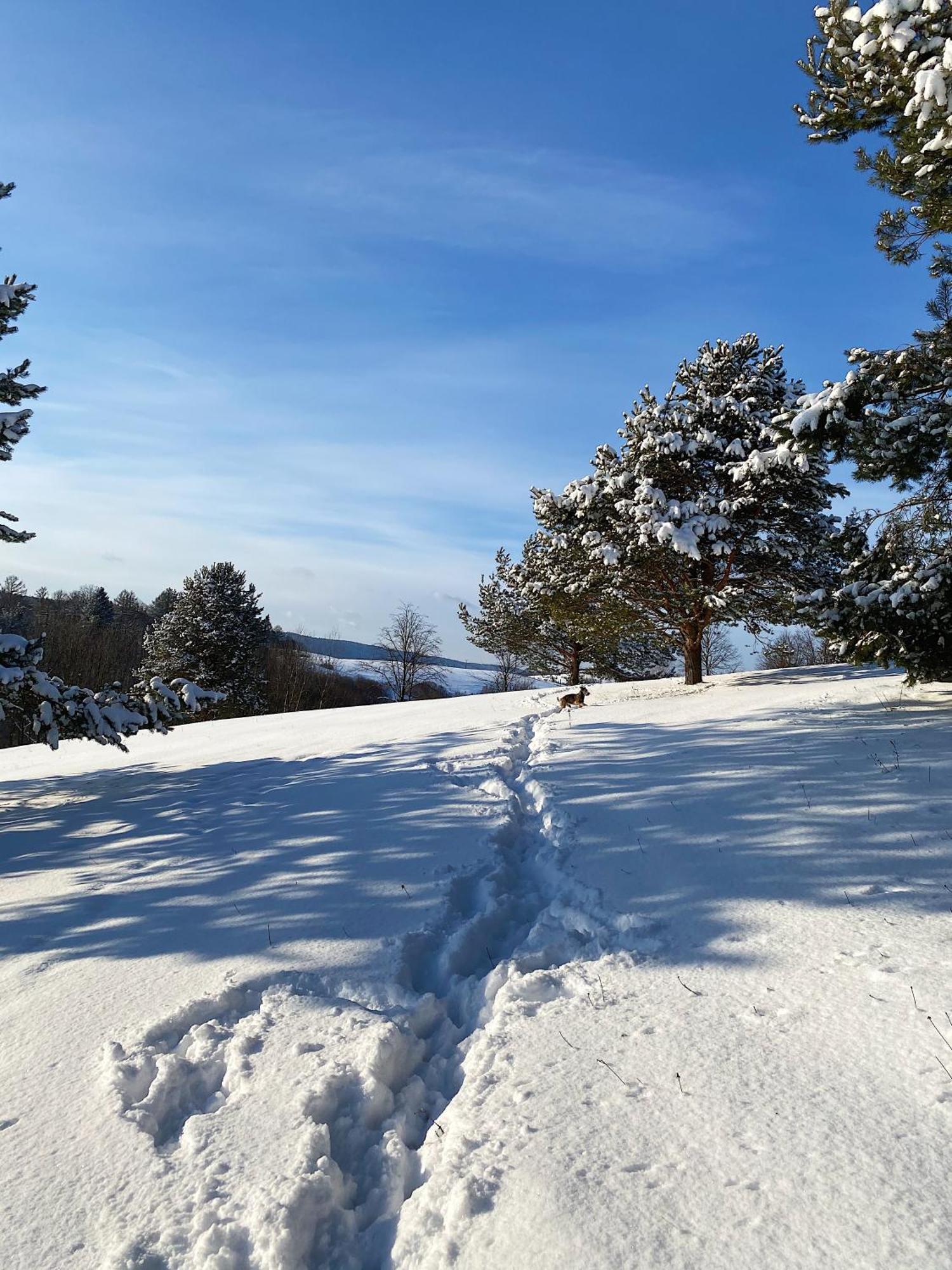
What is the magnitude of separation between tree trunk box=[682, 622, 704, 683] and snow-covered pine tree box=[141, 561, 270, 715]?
2062 cm

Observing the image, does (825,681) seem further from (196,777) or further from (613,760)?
(196,777)

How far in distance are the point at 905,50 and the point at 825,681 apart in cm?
1012

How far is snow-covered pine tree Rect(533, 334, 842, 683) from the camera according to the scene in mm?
13531

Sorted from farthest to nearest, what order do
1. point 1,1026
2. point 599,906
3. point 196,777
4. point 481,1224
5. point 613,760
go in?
point 196,777 → point 613,760 → point 599,906 → point 1,1026 → point 481,1224

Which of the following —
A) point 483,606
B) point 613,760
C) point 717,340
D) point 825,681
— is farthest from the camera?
point 483,606

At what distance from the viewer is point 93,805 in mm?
8406

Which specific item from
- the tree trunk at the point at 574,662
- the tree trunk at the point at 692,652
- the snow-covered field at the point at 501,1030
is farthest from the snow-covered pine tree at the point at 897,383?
the tree trunk at the point at 574,662

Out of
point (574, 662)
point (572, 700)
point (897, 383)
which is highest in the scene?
point (897, 383)

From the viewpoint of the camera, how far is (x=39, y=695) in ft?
26.3

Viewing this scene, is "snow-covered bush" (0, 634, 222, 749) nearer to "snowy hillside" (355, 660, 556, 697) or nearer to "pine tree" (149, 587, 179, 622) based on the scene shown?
"snowy hillside" (355, 660, 556, 697)

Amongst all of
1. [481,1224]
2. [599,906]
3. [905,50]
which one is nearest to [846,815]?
[599,906]

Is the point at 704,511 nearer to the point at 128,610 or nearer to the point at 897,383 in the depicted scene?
the point at 897,383

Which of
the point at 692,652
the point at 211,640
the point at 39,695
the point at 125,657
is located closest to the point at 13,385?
the point at 39,695

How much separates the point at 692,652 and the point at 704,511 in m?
3.62
